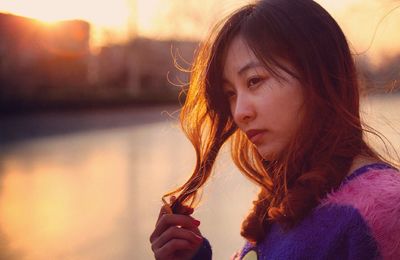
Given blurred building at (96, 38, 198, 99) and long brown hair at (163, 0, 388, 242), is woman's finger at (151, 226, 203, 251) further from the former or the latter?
blurred building at (96, 38, 198, 99)

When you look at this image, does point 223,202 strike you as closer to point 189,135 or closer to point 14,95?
point 189,135

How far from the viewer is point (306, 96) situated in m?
1.25

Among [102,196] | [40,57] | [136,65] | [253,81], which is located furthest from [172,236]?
[136,65]

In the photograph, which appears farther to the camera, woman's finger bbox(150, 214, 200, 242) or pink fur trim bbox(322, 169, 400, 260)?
woman's finger bbox(150, 214, 200, 242)

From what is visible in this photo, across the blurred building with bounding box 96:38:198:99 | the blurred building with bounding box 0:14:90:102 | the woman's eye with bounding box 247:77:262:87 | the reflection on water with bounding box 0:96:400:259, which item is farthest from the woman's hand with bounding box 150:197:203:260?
the blurred building with bounding box 96:38:198:99

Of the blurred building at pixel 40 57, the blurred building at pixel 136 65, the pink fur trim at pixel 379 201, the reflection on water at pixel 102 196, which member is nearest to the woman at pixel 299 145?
the pink fur trim at pixel 379 201

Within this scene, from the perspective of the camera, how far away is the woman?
3.33ft

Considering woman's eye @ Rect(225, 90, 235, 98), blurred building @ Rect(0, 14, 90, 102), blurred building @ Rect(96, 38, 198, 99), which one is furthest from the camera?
blurred building @ Rect(96, 38, 198, 99)

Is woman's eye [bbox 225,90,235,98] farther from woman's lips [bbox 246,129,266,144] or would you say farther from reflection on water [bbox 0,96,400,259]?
reflection on water [bbox 0,96,400,259]

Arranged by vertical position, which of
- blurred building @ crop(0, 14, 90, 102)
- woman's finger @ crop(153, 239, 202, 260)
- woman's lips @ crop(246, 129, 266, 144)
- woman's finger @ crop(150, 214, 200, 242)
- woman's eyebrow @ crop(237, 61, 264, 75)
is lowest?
woman's finger @ crop(153, 239, 202, 260)

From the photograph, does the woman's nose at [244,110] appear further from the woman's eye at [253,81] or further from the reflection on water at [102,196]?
the reflection on water at [102,196]

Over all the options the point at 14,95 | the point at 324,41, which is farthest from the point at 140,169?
the point at 14,95

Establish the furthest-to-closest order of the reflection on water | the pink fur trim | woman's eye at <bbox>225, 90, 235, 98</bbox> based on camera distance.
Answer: the reflection on water
woman's eye at <bbox>225, 90, 235, 98</bbox>
the pink fur trim

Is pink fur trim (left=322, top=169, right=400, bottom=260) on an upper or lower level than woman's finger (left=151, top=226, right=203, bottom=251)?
lower
